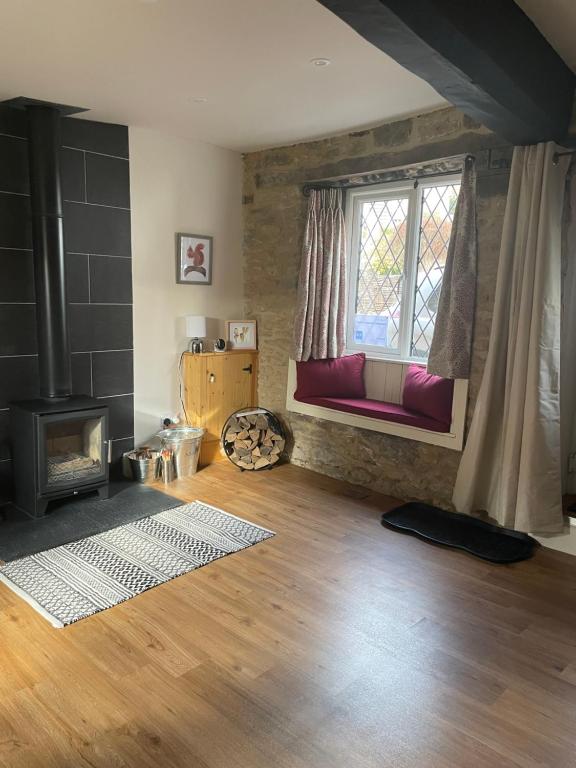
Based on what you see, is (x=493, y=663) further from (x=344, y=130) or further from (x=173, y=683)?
(x=344, y=130)

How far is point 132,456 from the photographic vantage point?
4.18 m

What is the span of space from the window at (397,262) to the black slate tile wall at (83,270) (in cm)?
169

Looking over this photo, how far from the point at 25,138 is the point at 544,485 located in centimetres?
365

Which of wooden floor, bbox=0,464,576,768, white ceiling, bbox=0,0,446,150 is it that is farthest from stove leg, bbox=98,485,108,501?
white ceiling, bbox=0,0,446,150

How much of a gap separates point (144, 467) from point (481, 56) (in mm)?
3219

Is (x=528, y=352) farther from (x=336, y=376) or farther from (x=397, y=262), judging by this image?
(x=336, y=376)

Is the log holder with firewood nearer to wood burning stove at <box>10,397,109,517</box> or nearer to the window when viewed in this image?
the window

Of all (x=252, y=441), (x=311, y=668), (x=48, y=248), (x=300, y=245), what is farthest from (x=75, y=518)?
(x=300, y=245)

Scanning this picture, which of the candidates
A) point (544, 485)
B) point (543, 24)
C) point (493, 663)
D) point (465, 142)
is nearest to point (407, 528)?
point (544, 485)

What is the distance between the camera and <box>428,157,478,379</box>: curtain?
11.0ft

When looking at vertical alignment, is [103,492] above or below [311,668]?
above

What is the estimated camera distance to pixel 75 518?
3.49 meters

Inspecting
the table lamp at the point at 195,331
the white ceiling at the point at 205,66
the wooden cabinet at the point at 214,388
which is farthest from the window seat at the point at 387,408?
the white ceiling at the point at 205,66

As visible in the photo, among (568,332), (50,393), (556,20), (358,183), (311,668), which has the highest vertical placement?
(556,20)
